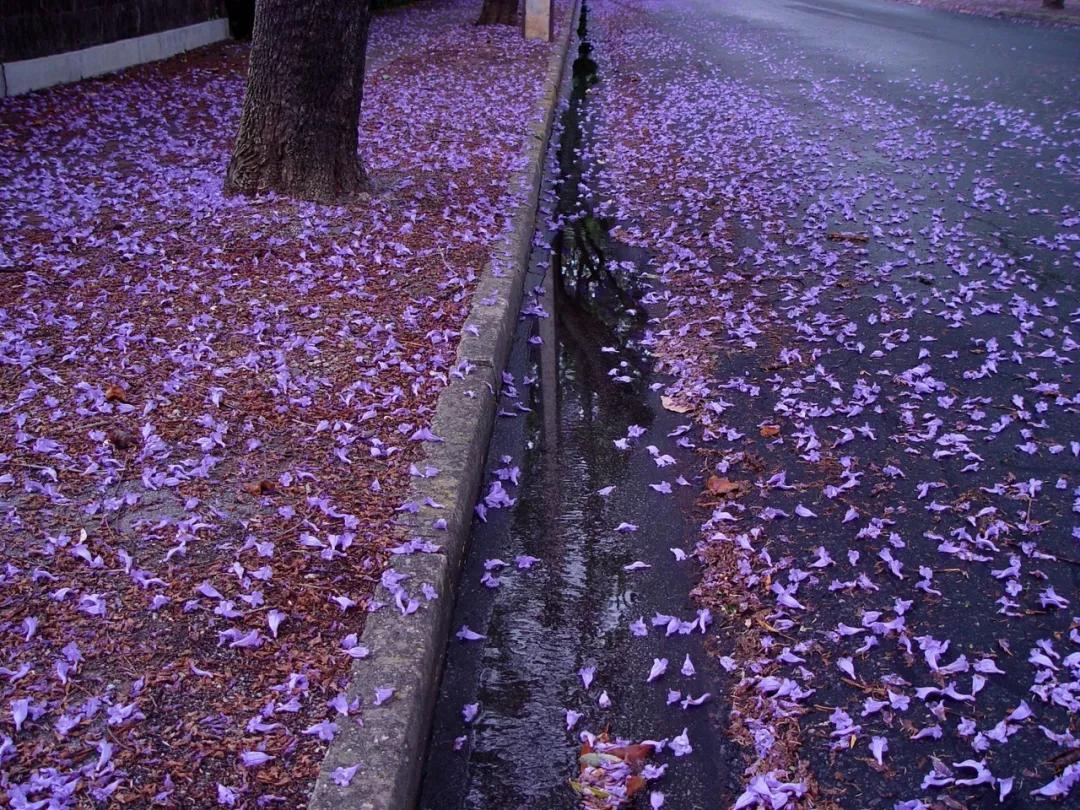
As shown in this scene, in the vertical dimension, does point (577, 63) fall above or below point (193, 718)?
above

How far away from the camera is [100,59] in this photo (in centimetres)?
1145

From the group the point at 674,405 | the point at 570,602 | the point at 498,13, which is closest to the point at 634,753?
the point at 570,602

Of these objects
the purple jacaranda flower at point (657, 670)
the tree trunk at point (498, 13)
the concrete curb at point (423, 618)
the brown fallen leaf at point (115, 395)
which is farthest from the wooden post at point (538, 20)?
the purple jacaranda flower at point (657, 670)

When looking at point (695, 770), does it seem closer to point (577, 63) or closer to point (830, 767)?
point (830, 767)

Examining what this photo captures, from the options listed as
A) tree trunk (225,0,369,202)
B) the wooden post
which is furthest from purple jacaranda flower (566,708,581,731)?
the wooden post

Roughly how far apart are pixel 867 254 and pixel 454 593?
443cm

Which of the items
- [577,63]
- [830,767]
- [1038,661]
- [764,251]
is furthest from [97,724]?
[577,63]

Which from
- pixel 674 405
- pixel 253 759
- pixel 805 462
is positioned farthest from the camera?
pixel 674 405

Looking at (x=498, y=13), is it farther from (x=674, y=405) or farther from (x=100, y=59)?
(x=674, y=405)

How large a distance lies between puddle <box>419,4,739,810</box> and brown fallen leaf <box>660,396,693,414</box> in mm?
57

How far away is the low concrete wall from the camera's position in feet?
32.1

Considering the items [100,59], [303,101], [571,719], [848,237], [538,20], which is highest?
[538,20]

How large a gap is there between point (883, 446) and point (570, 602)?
167 centimetres

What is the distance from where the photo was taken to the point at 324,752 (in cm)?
229
